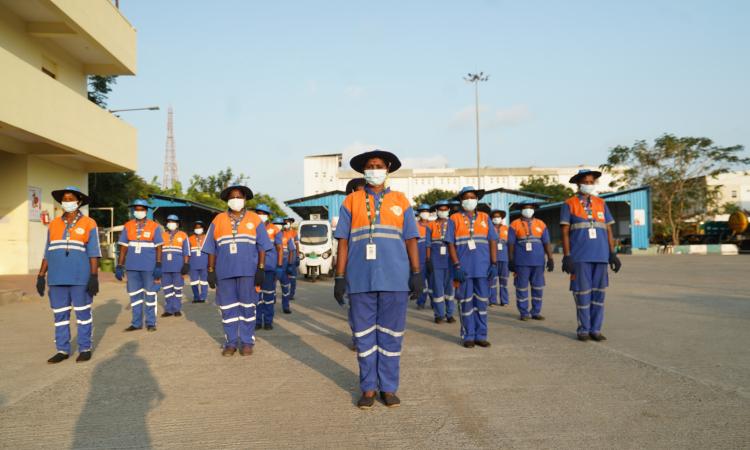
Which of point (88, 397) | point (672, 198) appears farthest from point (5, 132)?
A: point (672, 198)

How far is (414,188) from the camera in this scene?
100m

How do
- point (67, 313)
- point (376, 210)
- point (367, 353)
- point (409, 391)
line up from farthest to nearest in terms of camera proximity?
point (67, 313) < point (409, 391) < point (376, 210) < point (367, 353)

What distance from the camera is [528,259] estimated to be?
10609 mm

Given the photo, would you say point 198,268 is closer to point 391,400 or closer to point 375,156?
point 375,156

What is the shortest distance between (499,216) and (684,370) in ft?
21.3

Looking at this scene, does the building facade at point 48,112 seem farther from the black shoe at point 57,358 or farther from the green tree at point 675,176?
Result: the green tree at point 675,176

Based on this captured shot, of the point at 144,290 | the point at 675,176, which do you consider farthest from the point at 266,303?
the point at 675,176

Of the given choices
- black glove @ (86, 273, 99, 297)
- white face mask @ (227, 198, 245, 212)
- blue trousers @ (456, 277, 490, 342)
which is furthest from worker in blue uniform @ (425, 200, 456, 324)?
black glove @ (86, 273, 99, 297)

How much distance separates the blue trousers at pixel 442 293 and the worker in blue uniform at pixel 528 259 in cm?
127

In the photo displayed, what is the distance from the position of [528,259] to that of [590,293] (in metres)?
2.85

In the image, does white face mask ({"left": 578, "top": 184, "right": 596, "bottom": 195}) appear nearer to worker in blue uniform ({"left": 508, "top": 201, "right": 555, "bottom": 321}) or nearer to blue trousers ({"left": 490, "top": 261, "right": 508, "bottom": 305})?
worker in blue uniform ({"left": 508, "top": 201, "right": 555, "bottom": 321})

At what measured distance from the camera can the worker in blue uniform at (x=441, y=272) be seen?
10052mm

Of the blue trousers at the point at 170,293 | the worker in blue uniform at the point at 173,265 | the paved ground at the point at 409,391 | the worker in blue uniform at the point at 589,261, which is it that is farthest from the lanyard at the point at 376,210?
the blue trousers at the point at 170,293

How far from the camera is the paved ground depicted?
13.5ft
